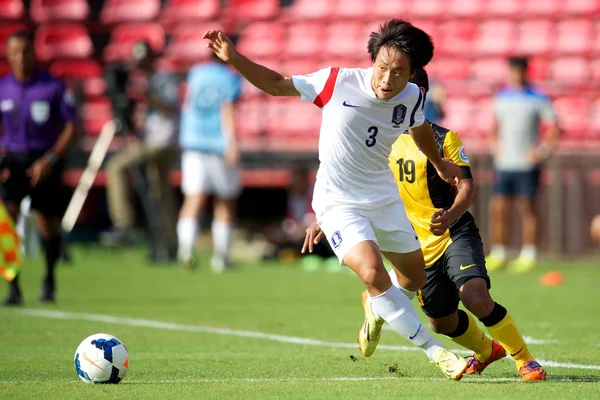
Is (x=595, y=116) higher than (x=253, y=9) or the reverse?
the reverse

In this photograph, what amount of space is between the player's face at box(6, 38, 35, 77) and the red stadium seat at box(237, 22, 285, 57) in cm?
982

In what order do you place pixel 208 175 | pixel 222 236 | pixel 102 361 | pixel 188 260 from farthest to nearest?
pixel 208 175
pixel 222 236
pixel 188 260
pixel 102 361

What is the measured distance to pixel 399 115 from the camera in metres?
5.90

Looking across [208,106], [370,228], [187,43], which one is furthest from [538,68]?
[370,228]

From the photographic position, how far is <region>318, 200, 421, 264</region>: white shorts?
5.84 m

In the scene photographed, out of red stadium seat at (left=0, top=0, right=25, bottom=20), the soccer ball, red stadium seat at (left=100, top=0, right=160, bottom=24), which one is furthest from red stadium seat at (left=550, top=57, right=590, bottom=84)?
the soccer ball

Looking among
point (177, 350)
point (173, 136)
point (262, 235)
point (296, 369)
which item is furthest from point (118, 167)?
point (296, 369)

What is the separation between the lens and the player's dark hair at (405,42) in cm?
571

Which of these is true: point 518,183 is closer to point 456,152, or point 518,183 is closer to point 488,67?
point 488,67

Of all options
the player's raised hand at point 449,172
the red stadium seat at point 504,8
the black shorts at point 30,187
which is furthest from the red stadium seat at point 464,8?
the player's raised hand at point 449,172

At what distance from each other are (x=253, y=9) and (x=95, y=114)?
11.8 ft

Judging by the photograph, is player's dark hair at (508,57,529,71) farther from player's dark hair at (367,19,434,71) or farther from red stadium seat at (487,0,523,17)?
player's dark hair at (367,19,434,71)

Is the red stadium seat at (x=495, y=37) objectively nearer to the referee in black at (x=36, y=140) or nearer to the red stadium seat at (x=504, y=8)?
the red stadium seat at (x=504, y=8)

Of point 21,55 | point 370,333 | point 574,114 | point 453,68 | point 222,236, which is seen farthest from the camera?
point 453,68
